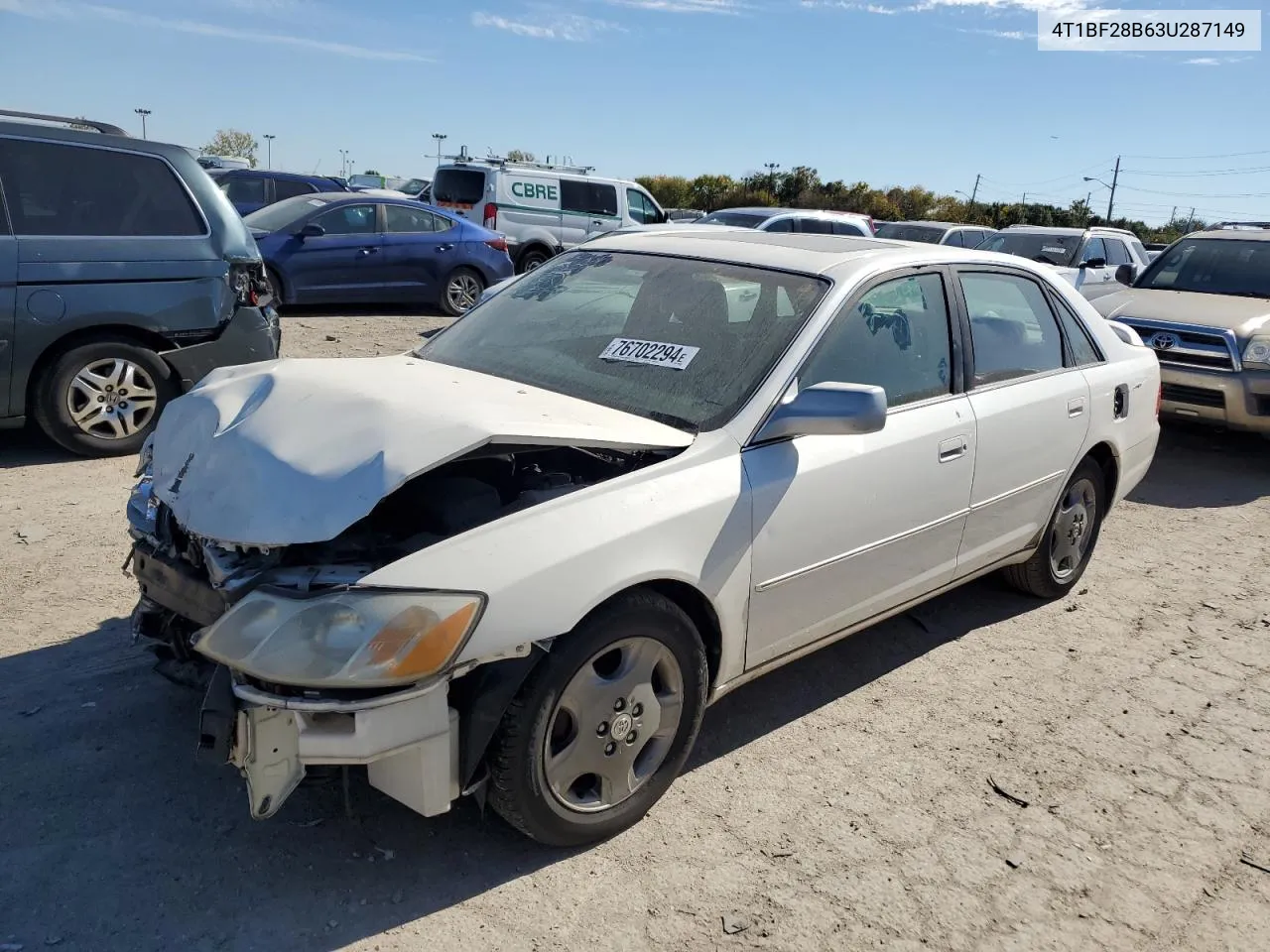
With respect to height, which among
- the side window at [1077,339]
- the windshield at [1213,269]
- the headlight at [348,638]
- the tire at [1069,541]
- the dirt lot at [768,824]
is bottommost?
the dirt lot at [768,824]

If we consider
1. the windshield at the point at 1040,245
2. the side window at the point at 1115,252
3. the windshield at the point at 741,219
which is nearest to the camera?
the windshield at the point at 1040,245

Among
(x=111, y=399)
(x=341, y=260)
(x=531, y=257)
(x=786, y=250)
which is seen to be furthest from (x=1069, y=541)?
(x=531, y=257)

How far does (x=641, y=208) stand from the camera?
18.8 meters

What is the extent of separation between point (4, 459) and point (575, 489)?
190 inches

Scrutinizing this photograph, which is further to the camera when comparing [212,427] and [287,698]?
[212,427]

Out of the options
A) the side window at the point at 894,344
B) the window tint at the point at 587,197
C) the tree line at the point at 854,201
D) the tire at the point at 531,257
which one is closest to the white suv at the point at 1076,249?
the window tint at the point at 587,197

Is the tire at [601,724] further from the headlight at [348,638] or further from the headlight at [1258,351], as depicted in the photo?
the headlight at [1258,351]

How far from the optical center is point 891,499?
3713mm

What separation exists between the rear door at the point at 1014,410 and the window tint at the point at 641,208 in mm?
14349

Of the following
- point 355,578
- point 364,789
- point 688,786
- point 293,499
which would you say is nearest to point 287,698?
point 355,578

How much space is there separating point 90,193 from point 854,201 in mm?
43113

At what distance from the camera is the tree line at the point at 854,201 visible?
45812 mm

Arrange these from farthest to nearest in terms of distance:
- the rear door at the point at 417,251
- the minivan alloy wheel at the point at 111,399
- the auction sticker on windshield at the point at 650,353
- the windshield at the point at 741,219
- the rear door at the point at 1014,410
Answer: the windshield at the point at 741,219, the rear door at the point at 417,251, the minivan alloy wheel at the point at 111,399, the rear door at the point at 1014,410, the auction sticker on windshield at the point at 650,353

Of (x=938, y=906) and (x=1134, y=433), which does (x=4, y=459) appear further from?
(x=1134, y=433)
